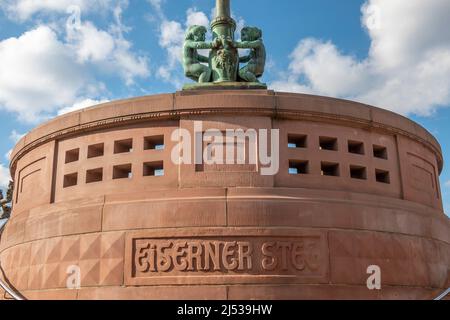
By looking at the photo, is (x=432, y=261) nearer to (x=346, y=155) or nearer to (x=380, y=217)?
(x=380, y=217)

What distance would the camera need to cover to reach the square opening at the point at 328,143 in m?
13.8

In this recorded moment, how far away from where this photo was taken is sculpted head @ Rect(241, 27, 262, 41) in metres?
16.4

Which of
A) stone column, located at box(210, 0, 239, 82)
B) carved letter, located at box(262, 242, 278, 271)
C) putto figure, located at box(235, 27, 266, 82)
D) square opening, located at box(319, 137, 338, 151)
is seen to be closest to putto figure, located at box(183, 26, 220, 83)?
stone column, located at box(210, 0, 239, 82)

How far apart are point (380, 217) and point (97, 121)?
7.49m

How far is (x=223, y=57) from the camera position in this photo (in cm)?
1556

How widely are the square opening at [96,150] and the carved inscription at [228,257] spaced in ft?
10.4

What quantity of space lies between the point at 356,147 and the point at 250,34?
16.2 ft

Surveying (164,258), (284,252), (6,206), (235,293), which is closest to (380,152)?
(284,252)

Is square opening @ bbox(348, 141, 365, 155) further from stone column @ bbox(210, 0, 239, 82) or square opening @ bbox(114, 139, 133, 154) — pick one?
square opening @ bbox(114, 139, 133, 154)

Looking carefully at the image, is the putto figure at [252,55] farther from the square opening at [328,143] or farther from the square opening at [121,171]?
the square opening at [121,171]

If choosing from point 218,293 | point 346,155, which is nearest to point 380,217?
point 346,155

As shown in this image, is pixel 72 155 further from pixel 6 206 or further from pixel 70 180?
pixel 6 206
